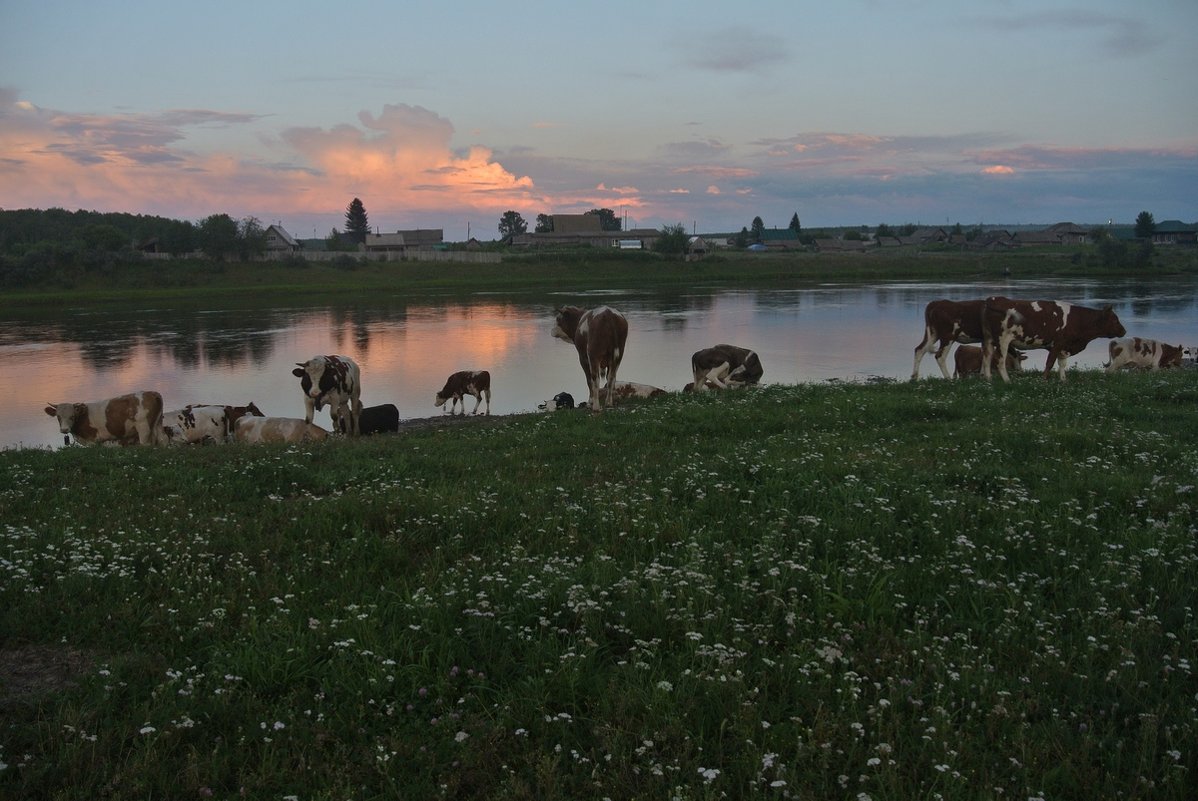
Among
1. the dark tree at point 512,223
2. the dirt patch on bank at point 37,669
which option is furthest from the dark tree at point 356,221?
the dirt patch on bank at point 37,669

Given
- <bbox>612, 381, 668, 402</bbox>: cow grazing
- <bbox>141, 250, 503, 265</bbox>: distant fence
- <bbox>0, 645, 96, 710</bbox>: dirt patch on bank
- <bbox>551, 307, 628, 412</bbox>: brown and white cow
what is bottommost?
<bbox>612, 381, 668, 402</bbox>: cow grazing

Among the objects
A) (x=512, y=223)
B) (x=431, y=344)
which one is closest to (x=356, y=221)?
(x=512, y=223)

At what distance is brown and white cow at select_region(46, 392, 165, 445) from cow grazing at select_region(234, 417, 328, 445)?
1.62 meters

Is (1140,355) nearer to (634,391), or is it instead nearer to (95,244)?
(634,391)

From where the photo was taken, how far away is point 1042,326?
2045 centimetres

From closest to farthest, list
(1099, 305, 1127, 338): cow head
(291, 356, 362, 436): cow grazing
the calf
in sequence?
1. the calf
2. (291, 356, 362, 436): cow grazing
3. (1099, 305, 1127, 338): cow head

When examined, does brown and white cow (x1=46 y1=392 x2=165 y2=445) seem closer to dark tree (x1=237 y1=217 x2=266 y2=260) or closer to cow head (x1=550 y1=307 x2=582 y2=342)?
cow head (x1=550 y1=307 x2=582 y2=342)

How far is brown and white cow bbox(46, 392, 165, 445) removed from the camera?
58.1 feet

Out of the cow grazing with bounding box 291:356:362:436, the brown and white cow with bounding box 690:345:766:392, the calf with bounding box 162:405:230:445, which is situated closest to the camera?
the calf with bounding box 162:405:230:445

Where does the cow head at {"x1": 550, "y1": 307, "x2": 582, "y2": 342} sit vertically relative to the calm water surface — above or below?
above

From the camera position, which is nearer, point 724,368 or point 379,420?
point 379,420

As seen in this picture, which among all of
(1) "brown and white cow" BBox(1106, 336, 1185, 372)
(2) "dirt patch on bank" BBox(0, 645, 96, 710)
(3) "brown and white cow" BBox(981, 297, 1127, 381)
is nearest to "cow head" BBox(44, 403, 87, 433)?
(2) "dirt patch on bank" BBox(0, 645, 96, 710)

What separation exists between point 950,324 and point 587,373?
10.3 metres

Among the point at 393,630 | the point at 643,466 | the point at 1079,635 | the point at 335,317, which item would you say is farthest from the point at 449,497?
the point at 335,317
